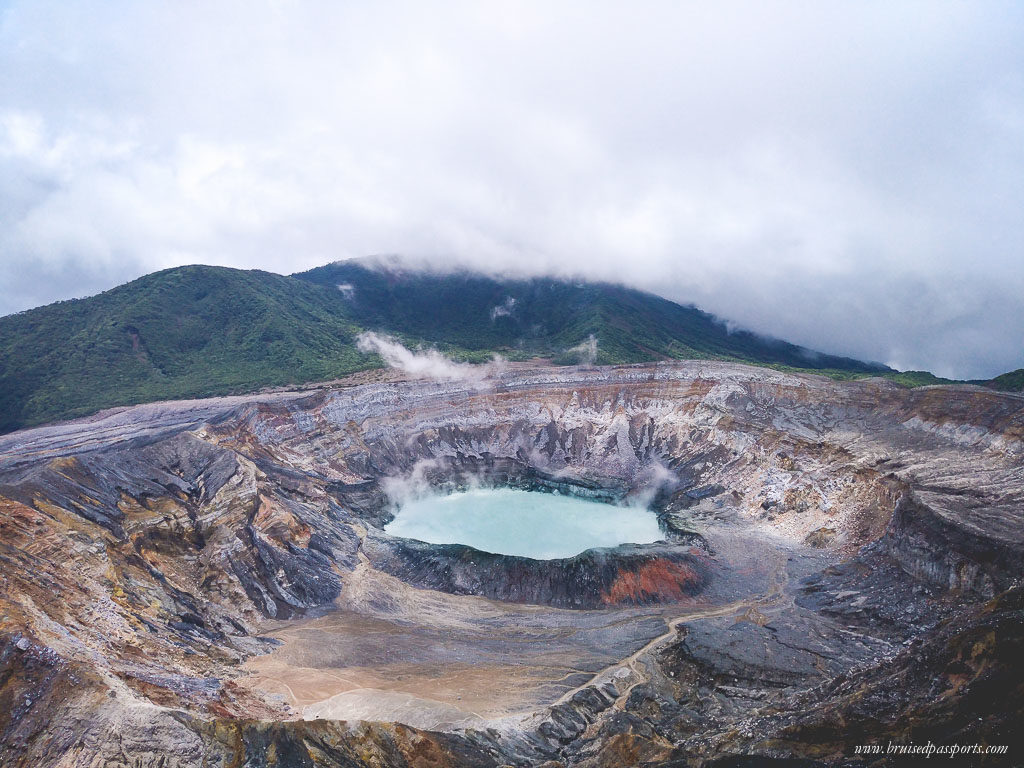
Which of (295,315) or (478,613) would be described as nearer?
(478,613)

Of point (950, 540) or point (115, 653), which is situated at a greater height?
point (950, 540)

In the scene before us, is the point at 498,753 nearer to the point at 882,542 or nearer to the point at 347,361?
the point at 882,542

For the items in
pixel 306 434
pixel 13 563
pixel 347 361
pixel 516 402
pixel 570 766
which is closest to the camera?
pixel 570 766

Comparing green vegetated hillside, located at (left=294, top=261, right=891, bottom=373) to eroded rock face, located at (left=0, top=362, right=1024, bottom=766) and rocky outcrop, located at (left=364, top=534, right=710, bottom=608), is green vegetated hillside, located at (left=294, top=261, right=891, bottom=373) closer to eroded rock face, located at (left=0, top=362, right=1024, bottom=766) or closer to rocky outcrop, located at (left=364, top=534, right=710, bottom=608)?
eroded rock face, located at (left=0, top=362, right=1024, bottom=766)

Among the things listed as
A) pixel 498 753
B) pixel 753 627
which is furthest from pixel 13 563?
pixel 753 627

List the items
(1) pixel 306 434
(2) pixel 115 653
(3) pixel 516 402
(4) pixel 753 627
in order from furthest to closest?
(3) pixel 516 402
(1) pixel 306 434
(4) pixel 753 627
(2) pixel 115 653

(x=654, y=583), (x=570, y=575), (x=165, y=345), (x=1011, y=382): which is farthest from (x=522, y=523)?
(x=165, y=345)

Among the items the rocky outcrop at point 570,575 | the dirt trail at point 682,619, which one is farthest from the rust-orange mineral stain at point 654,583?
the dirt trail at point 682,619

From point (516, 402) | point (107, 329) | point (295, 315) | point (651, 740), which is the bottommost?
point (651, 740)

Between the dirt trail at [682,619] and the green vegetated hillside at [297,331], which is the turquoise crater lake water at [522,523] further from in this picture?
the green vegetated hillside at [297,331]
